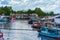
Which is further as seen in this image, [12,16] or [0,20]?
[0,20]

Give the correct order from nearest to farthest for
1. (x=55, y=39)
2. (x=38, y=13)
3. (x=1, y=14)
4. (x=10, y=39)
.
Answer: (x=55, y=39), (x=10, y=39), (x=38, y=13), (x=1, y=14)

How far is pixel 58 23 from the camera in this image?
7922 mm

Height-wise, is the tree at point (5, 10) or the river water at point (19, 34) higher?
the tree at point (5, 10)

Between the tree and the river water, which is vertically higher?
the tree

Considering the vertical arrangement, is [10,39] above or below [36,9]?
below

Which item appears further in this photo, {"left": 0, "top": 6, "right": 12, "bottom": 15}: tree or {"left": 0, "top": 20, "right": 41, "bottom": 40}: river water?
{"left": 0, "top": 6, "right": 12, "bottom": 15}: tree

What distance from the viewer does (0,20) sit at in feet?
36.8

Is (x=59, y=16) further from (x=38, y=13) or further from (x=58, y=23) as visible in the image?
(x=38, y=13)

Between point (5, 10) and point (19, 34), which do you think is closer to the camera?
point (19, 34)

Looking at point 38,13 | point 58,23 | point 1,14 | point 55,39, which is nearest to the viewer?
point 55,39

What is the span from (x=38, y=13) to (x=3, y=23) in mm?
2502

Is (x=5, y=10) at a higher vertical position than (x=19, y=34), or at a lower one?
higher

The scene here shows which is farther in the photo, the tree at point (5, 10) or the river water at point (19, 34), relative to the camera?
the tree at point (5, 10)

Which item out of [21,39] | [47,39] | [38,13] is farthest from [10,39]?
[38,13]
